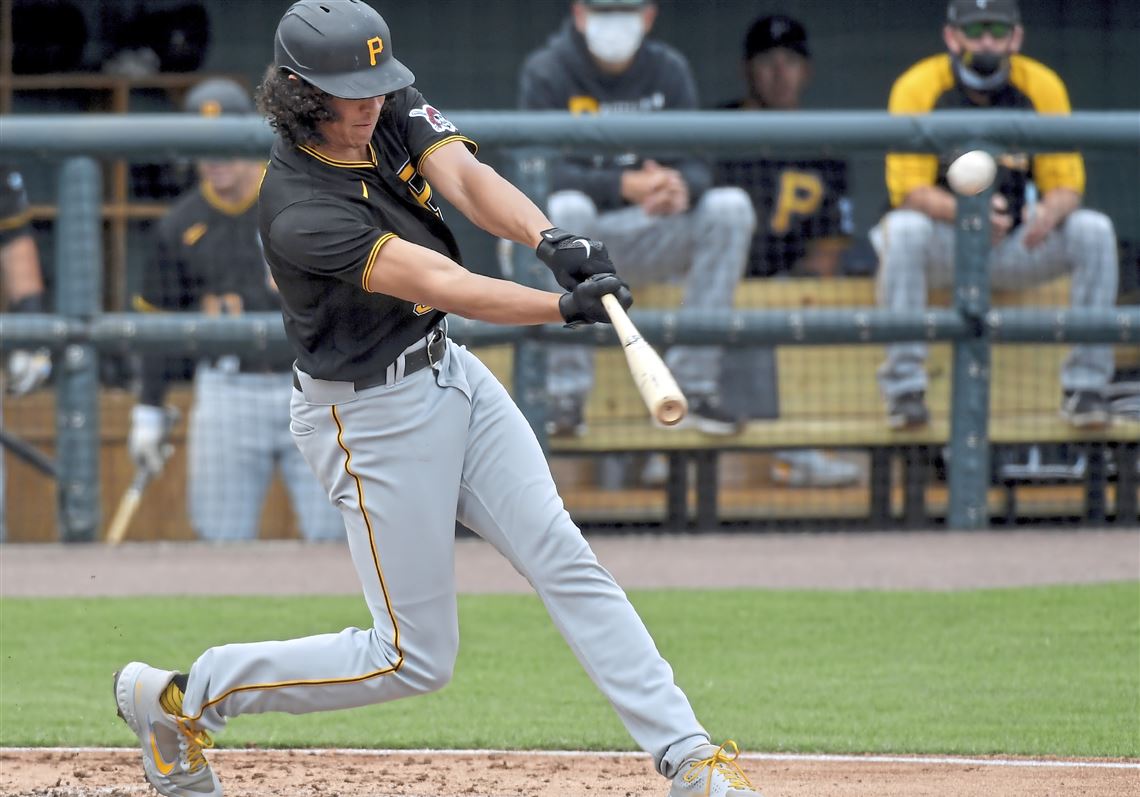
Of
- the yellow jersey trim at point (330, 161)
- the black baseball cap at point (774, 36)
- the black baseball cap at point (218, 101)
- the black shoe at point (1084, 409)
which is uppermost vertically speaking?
the black baseball cap at point (774, 36)

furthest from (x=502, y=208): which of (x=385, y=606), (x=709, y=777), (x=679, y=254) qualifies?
(x=679, y=254)

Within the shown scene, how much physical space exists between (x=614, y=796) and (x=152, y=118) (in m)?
3.82

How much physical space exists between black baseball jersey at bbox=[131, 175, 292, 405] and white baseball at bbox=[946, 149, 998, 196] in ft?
8.80

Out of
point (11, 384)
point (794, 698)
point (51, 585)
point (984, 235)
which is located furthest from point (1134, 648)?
point (11, 384)

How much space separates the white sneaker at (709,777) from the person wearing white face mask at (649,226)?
138 inches

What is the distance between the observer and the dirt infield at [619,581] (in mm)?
4086

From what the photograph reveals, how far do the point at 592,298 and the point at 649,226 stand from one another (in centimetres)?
377

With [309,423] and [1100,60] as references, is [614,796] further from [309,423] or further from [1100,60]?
[1100,60]

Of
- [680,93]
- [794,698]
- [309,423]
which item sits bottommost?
[794,698]

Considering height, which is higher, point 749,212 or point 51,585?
point 749,212

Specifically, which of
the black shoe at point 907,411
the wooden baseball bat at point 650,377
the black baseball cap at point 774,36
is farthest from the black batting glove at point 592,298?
the black baseball cap at point 774,36

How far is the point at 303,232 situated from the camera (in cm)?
334

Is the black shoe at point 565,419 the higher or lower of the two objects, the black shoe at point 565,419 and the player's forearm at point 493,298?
the lower

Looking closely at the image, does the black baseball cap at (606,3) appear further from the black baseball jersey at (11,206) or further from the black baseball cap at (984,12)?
the black baseball jersey at (11,206)
